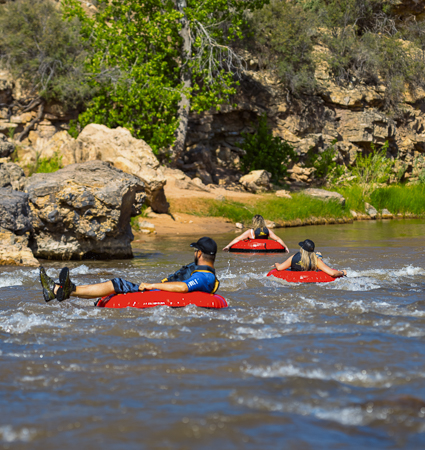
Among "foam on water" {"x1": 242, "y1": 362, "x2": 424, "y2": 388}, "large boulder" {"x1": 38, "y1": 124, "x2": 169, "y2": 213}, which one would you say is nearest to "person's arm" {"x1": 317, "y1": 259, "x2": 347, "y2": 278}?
"foam on water" {"x1": 242, "y1": 362, "x2": 424, "y2": 388}

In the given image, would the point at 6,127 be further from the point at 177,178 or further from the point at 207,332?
the point at 207,332

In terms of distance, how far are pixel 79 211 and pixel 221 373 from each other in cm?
740

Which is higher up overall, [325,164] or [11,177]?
[325,164]

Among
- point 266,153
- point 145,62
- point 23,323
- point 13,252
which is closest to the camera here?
point 23,323

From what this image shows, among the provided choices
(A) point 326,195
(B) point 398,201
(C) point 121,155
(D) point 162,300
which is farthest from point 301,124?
(D) point 162,300

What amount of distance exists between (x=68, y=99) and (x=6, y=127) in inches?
112

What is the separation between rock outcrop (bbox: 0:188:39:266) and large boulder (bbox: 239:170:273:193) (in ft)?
47.4

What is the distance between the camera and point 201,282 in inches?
252

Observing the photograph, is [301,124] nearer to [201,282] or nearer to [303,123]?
[303,123]

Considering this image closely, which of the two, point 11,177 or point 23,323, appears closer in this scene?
point 23,323

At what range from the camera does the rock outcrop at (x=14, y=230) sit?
389 inches

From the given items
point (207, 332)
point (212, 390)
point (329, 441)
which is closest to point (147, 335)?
point (207, 332)

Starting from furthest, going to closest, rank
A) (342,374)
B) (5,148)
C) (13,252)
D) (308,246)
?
(5,148), (13,252), (308,246), (342,374)

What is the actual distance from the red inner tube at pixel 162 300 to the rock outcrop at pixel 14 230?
4172mm
